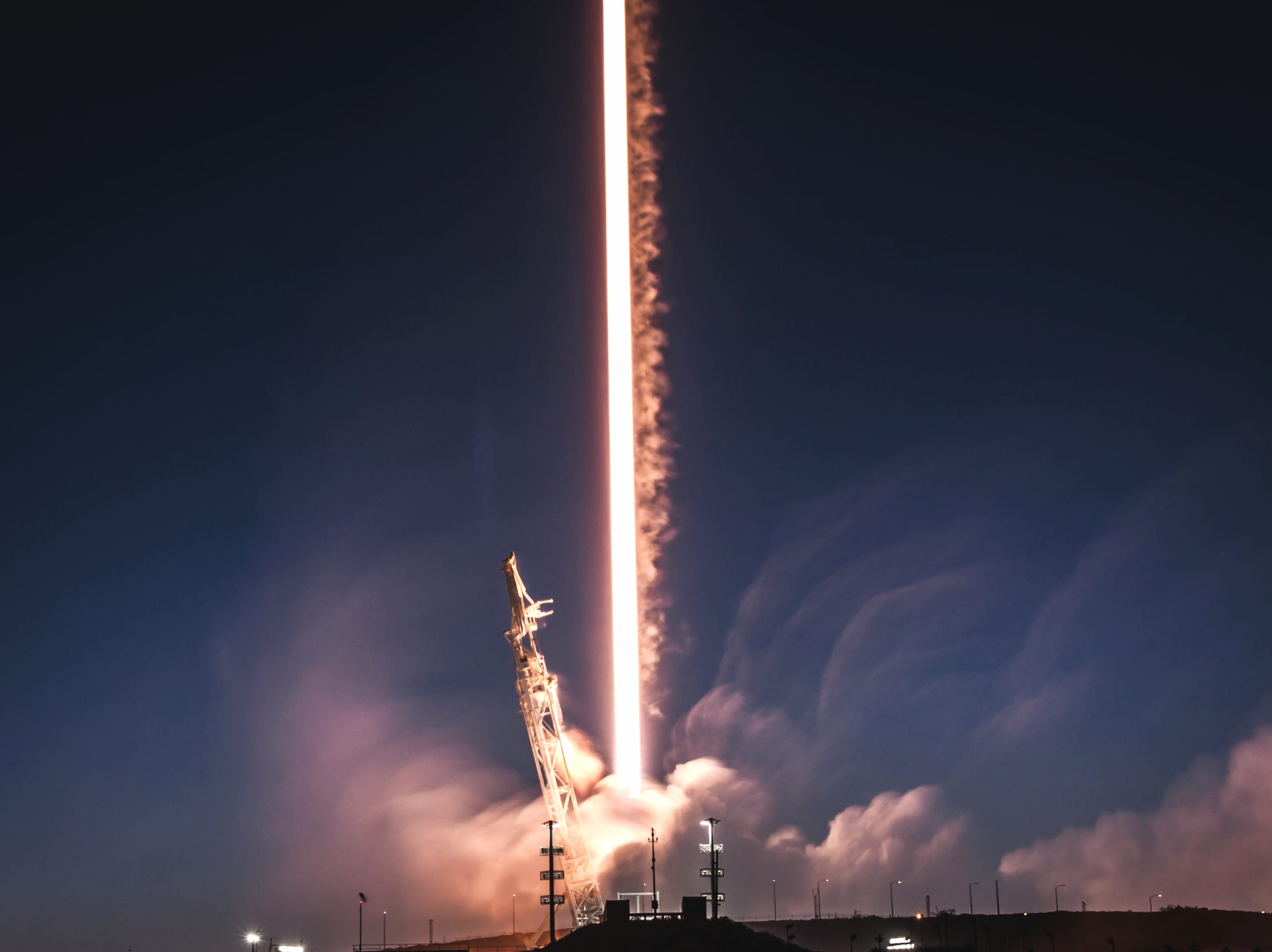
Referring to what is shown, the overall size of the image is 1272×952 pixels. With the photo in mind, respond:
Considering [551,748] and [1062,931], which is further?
[1062,931]

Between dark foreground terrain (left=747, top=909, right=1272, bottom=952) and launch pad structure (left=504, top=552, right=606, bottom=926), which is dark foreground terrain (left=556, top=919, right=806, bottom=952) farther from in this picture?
dark foreground terrain (left=747, top=909, right=1272, bottom=952)

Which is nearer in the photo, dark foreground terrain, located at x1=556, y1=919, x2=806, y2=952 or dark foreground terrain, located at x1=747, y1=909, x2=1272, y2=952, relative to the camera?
dark foreground terrain, located at x1=556, y1=919, x2=806, y2=952

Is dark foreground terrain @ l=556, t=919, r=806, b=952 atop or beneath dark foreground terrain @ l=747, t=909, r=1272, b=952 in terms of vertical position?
atop

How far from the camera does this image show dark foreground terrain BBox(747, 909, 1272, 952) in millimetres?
165250

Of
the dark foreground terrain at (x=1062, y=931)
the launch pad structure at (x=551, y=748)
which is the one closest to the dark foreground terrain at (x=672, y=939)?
the launch pad structure at (x=551, y=748)

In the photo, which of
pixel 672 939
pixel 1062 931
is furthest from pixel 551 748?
pixel 1062 931

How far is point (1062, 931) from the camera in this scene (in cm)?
18025

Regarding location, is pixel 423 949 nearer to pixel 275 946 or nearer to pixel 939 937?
pixel 275 946

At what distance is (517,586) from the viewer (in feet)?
331

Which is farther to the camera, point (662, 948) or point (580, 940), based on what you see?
point (580, 940)

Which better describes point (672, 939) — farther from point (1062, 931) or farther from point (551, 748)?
point (1062, 931)

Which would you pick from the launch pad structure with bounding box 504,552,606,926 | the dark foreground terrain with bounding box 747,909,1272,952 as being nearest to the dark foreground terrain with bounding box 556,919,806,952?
the launch pad structure with bounding box 504,552,606,926

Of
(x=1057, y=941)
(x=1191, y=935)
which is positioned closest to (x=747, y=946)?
(x=1057, y=941)

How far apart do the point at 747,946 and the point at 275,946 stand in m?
87.5
